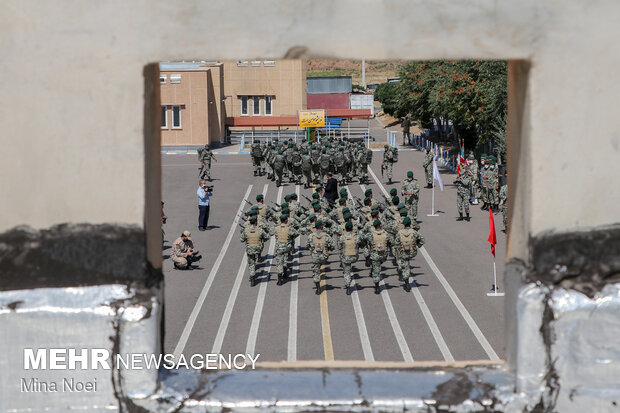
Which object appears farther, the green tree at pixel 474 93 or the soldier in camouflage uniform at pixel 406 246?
the green tree at pixel 474 93

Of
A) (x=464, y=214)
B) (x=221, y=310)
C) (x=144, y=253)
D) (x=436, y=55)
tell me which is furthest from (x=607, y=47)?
(x=464, y=214)

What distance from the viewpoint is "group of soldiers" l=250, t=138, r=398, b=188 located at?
3300 centimetres

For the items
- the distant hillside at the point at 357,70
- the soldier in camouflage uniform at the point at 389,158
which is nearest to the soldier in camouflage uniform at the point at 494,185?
the soldier in camouflage uniform at the point at 389,158

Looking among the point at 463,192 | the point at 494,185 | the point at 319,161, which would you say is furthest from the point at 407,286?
the point at 319,161

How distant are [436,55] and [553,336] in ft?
4.06

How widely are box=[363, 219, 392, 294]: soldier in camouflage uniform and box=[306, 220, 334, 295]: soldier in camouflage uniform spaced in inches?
33.0

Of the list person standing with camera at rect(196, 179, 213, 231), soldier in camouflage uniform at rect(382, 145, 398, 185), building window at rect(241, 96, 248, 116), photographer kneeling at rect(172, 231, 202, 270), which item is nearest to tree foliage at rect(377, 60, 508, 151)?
soldier in camouflage uniform at rect(382, 145, 398, 185)

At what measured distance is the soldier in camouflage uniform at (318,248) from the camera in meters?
17.6

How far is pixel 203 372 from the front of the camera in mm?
3662

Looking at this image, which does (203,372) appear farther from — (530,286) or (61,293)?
(530,286)

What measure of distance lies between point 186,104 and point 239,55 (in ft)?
156

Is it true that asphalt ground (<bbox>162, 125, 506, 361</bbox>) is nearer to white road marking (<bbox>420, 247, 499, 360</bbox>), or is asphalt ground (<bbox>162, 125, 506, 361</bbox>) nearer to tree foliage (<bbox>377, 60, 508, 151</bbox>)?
white road marking (<bbox>420, 247, 499, 360</bbox>)

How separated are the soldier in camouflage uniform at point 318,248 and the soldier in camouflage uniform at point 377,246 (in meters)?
0.84

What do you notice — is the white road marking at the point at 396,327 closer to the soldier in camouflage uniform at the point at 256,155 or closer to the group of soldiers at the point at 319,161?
the group of soldiers at the point at 319,161
